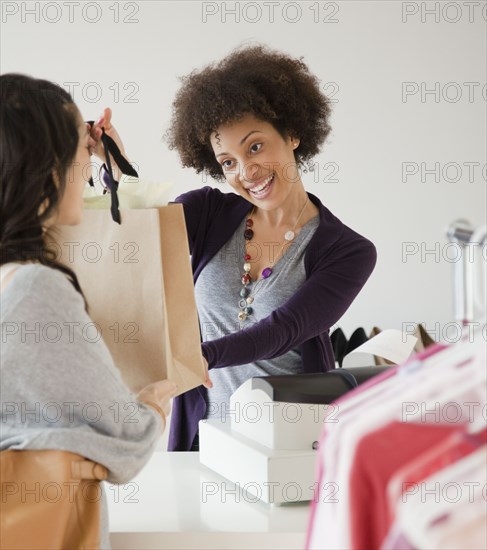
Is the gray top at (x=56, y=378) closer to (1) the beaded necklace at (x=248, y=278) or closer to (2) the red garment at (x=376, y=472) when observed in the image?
(2) the red garment at (x=376, y=472)

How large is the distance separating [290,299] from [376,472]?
1.04 metres

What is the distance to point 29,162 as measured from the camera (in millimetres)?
1154

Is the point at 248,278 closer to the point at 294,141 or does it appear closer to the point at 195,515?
the point at 294,141

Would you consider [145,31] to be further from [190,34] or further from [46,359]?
[46,359]

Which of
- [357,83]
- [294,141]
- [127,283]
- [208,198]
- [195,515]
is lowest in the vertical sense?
[195,515]

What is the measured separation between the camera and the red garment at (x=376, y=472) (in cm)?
78

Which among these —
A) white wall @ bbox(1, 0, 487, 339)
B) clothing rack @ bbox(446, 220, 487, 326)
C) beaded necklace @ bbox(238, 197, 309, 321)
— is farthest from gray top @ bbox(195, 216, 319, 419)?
white wall @ bbox(1, 0, 487, 339)

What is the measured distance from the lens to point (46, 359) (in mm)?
1090

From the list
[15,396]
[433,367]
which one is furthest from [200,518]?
[433,367]

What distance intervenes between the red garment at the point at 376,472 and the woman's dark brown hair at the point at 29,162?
539 millimetres

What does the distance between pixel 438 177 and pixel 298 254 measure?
1.91 metres

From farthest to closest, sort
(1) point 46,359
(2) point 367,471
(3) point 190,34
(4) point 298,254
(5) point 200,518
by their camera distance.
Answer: (3) point 190,34 → (4) point 298,254 → (5) point 200,518 → (1) point 46,359 → (2) point 367,471

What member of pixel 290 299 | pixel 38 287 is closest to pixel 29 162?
pixel 38 287

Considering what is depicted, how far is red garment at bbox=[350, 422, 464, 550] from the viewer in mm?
784
